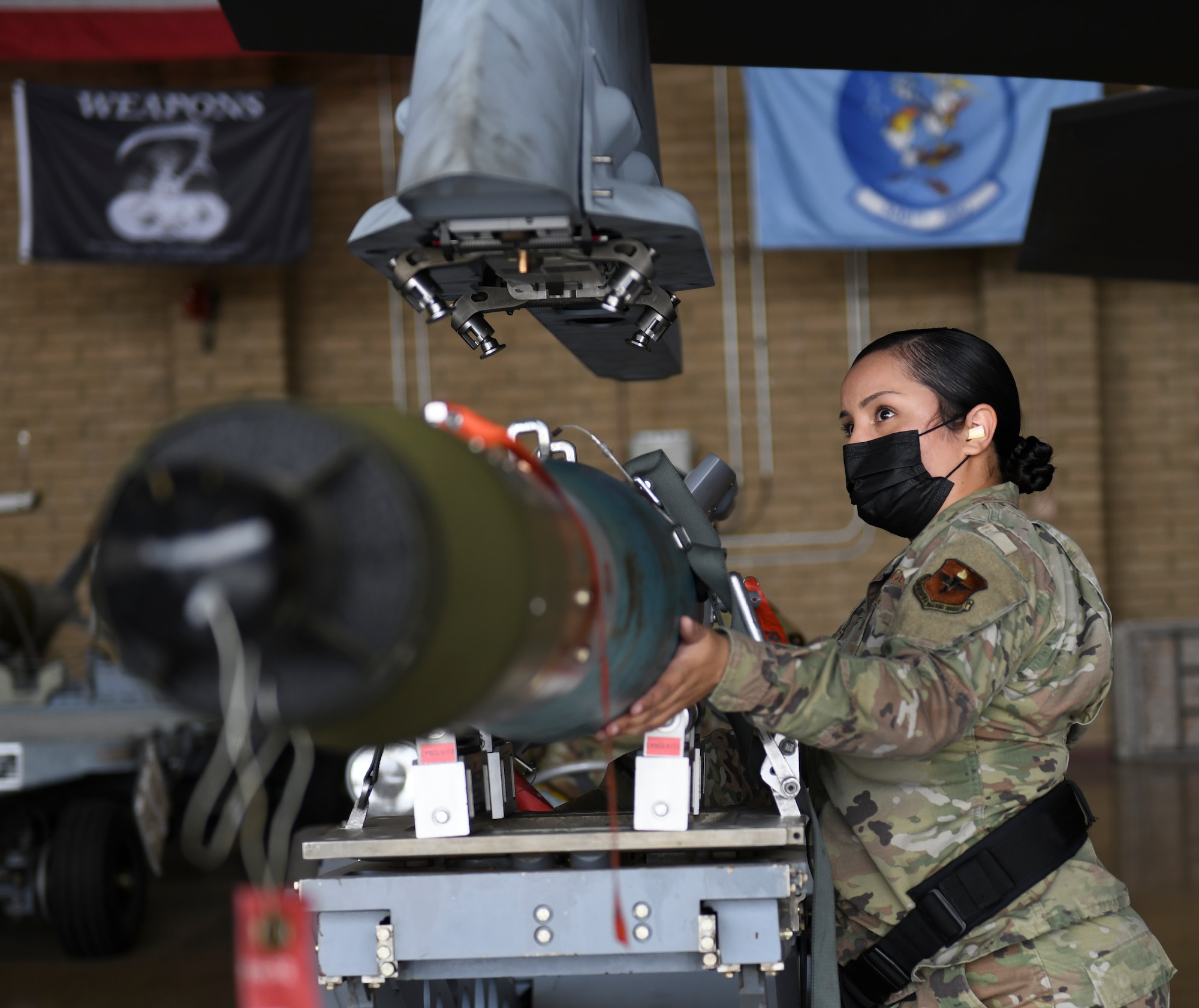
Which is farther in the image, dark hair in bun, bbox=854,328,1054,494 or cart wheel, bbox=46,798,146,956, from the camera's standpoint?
cart wheel, bbox=46,798,146,956

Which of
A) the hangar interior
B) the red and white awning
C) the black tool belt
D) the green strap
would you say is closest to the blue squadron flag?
the hangar interior

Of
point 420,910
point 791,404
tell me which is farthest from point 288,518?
point 791,404

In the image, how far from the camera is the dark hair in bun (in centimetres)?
155

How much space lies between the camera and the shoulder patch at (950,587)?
51.2 inches

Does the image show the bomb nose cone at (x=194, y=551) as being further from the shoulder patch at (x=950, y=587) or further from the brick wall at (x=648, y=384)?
the brick wall at (x=648, y=384)

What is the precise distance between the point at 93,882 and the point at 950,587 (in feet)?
10.8

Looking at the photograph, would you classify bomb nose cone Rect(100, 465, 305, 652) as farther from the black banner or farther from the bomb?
the black banner

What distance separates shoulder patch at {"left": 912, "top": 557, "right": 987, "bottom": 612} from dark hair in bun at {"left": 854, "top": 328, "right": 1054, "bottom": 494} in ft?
0.98

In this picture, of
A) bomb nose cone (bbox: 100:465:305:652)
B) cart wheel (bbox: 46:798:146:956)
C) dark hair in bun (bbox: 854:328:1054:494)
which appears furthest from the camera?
cart wheel (bbox: 46:798:146:956)

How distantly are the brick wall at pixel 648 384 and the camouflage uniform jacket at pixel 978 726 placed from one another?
4.90 meters

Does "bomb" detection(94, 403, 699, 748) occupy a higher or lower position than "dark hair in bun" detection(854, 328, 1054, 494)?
lower

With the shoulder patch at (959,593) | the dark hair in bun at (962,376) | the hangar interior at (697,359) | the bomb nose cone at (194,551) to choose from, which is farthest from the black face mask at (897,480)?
the hangar interior at (697,359)

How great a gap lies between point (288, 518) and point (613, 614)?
0.33 metres

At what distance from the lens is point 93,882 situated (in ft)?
12.1
